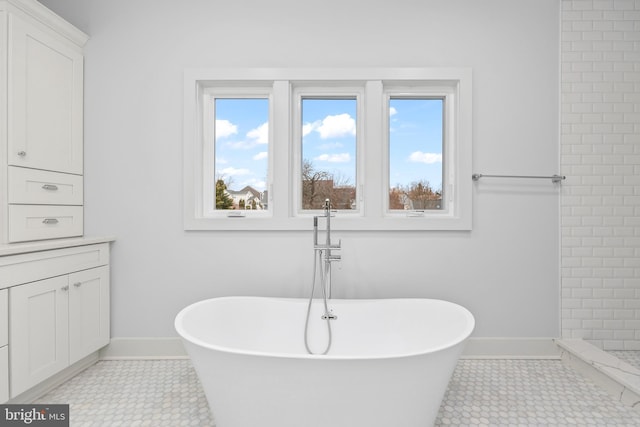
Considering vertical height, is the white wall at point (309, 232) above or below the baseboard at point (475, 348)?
above

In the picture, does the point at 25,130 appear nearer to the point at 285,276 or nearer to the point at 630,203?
the point at 285,276

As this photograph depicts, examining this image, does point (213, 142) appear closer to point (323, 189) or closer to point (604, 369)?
point (323, 189)

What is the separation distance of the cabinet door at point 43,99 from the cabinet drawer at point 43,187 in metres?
0.05

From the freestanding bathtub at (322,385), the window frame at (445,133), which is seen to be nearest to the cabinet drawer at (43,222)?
the freestanding bathtub at (322,385)

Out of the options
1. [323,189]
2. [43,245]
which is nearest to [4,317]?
[43,245]

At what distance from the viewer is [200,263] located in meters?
2.49

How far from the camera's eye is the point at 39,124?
2.06 meters

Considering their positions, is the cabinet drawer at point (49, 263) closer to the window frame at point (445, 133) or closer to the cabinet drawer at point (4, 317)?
the cabinet drawer at point (4, 317)

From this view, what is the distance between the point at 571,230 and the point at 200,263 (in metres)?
2.70

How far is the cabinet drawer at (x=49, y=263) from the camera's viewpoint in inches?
67.5

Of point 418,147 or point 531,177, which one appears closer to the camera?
point 531,177

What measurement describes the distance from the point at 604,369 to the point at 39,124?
3703 millimetres

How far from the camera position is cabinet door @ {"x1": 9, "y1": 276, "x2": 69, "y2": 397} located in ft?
5.72

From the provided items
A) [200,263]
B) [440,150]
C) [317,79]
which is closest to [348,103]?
[317,79]
